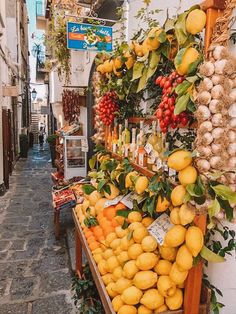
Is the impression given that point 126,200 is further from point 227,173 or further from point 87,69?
point 87,69

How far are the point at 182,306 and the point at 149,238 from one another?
0.48 m

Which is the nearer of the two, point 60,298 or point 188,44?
point 188,44

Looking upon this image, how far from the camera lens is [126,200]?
2723 mm

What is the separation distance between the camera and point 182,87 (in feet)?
5.12

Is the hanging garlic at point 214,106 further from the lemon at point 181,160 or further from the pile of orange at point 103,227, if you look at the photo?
the pile of orange at point 103,227

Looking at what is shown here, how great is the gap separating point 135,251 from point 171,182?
0.58 metres

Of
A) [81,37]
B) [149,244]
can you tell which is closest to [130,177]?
[149,244]

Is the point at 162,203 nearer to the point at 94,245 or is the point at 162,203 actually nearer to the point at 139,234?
the point at 139,234

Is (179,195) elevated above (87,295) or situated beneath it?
elevated above

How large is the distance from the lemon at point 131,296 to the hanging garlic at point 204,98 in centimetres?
129

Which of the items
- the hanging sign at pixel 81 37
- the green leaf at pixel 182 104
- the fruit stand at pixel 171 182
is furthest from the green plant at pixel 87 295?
the hanging sign at pixel 81 37

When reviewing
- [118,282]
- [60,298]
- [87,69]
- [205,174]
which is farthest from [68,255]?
[87,69]

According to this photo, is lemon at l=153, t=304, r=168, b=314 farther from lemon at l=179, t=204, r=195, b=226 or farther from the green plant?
the green plant

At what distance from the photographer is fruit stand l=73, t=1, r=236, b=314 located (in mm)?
1453
